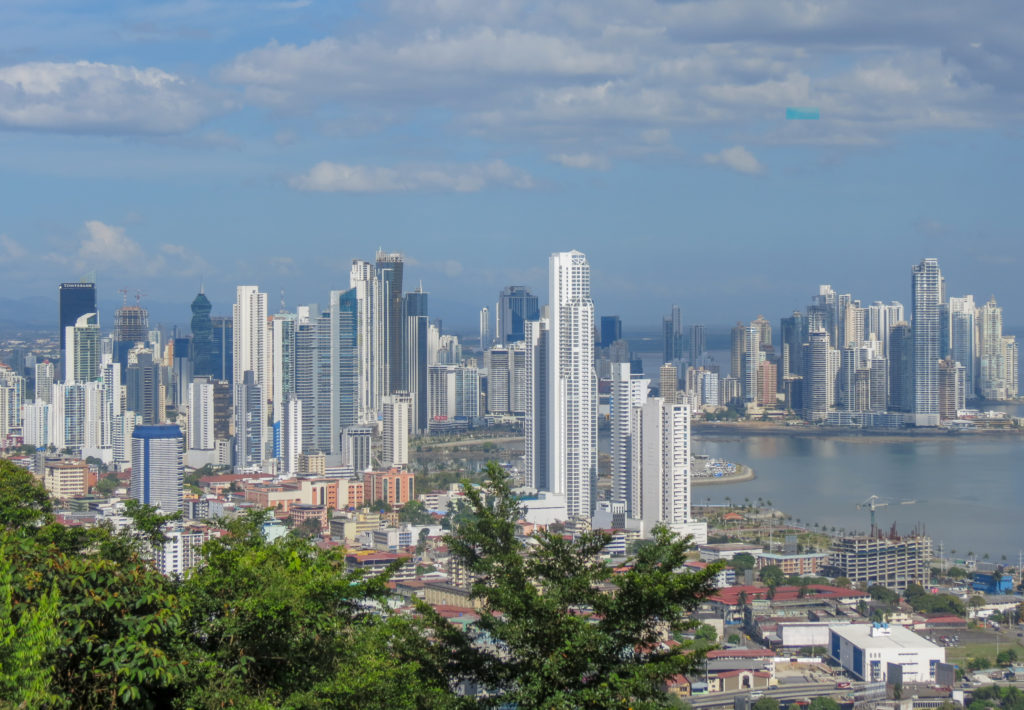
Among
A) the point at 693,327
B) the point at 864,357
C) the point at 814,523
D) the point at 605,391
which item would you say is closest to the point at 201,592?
the point at 814,523

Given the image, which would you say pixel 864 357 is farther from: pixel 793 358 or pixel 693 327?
pixel 693 327

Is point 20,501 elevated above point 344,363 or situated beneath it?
situated beneath

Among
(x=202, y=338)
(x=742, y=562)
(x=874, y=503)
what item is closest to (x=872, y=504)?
(x=874, y=503)

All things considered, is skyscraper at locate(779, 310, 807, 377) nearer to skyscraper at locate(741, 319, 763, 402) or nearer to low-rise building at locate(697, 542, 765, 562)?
skyscraper at locate(741, 319, 763, 402)

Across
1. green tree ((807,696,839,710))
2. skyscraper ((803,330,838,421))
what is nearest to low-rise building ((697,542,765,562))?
green tree ((807,696,839,710))

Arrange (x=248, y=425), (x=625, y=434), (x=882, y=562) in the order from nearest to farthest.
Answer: (x=882, y=562) < (x=625, y=434) < (x=248, y=425)

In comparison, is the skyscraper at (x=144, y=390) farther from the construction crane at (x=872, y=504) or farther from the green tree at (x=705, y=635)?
the green tree at (x=705, y=635)

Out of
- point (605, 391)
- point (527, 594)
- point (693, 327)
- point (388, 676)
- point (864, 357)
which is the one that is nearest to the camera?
point (527, 594)

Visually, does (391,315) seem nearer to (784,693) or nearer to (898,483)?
(898,483)
